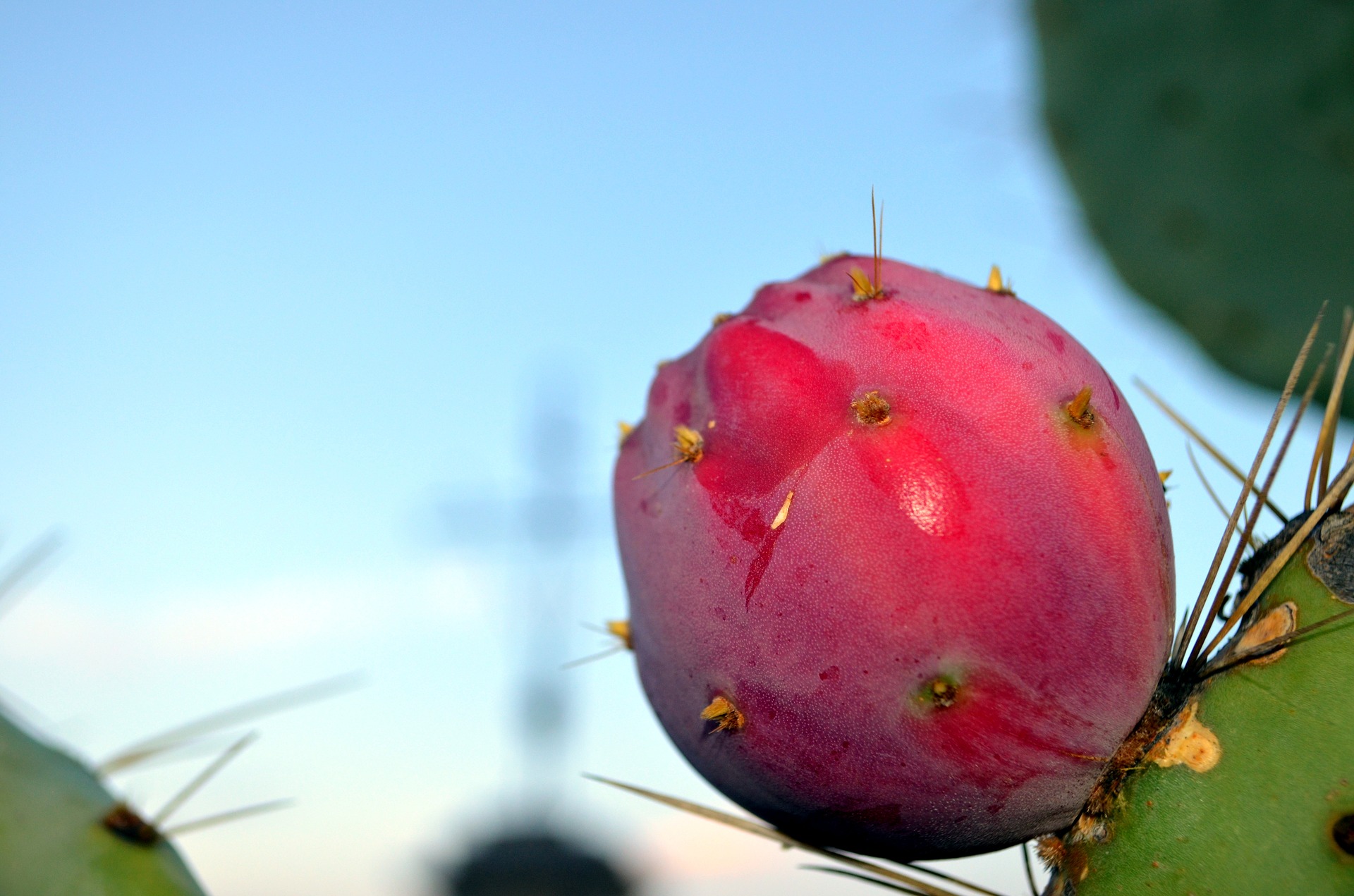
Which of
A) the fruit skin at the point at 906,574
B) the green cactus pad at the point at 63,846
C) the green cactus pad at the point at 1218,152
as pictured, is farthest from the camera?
the green cactus pad at the point at 1218,152

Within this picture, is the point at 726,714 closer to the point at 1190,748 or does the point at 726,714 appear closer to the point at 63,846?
the point at 1190,748

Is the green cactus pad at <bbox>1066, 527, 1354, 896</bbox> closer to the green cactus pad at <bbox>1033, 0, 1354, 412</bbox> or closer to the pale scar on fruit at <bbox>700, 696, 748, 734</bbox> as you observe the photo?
the pale scar on fruit at <bbox>700, 696, 748, 734</bbox>

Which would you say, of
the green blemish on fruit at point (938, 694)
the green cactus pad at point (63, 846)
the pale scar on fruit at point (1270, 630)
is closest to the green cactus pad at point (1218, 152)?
the pale scar on fruit at point (1270, 630)

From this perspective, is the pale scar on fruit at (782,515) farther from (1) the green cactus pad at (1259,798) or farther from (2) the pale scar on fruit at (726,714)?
(1) the green cactus pad at (1259,798)

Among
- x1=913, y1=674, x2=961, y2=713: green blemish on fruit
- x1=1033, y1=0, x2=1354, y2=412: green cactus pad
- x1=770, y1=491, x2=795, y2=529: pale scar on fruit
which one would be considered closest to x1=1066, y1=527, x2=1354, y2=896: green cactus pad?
x1=913, y1=674, x2=961, y2=713: green blemish on fruit

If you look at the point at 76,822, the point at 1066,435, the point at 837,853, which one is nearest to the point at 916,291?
the point at 1066,435

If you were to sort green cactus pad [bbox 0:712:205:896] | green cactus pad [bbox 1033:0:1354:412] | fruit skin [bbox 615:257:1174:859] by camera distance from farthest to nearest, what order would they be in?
green cactus pad [bbox 1033:0:1354:412] → green cactus pad [bbox 0:712:205:896] → fruit skin [bbox 615:257:1174:859]
